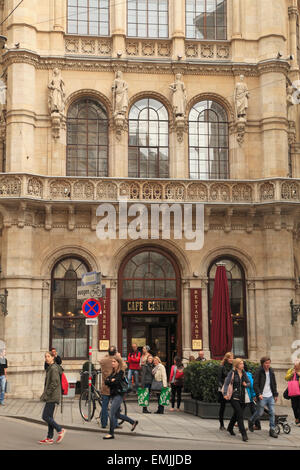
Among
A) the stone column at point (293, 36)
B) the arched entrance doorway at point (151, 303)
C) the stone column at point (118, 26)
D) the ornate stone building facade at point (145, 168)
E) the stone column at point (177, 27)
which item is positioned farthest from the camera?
the stone column at point (293, 36)

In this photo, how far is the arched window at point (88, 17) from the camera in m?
26.4

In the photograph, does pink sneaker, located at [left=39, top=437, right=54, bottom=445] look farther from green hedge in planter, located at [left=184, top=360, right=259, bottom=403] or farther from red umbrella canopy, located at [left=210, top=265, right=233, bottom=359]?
red umbrella canopy, located at [left=210, top=265, right=233, bottom=359]

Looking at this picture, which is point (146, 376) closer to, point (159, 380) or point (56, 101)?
point (159, 380)

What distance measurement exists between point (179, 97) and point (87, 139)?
4.22 metres

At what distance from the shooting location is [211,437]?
47.7ft

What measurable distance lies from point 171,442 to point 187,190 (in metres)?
12.9

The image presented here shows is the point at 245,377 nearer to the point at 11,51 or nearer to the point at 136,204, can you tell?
the point at 136,204

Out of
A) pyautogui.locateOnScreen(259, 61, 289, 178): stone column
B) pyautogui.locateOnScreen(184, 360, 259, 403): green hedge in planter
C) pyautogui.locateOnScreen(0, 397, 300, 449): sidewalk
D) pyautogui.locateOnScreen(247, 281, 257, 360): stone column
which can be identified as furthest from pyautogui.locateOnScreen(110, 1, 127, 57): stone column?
pyautogui.locateOnScreen(0, 397, 300, 449): sidewalk

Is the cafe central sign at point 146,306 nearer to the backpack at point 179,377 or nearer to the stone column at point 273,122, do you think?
the backpack at point 179,377

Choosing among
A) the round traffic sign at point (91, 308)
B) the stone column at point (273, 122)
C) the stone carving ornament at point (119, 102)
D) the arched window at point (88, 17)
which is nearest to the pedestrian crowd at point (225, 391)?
the round traffic sign at point (91, 308)

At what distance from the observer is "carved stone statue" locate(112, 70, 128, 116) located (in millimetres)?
25438

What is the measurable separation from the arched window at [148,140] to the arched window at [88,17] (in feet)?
11.9
